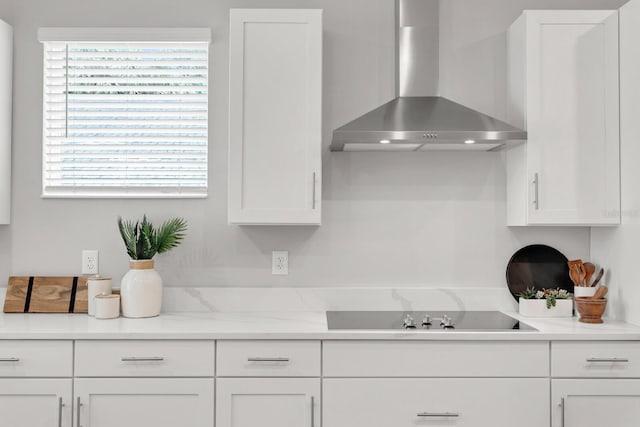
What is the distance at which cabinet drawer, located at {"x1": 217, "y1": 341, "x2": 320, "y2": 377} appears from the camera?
90.5 inches

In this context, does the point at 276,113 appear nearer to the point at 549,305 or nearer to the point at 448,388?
the point at 448,388

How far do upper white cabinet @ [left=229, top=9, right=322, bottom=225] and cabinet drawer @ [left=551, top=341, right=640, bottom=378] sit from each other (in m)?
1.13

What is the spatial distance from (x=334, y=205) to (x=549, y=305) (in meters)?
1.09

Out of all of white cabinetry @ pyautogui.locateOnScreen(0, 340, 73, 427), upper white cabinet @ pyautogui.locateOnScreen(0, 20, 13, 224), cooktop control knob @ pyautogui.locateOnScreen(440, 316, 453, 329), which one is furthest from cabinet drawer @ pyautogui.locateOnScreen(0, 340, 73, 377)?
cooktop control knob @ pyautogui.locateOnScreen(440, 316, 453, 329)

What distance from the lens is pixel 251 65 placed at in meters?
2.58

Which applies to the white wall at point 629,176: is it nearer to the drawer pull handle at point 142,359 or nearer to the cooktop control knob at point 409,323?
the cooktop control knob at point 409,323

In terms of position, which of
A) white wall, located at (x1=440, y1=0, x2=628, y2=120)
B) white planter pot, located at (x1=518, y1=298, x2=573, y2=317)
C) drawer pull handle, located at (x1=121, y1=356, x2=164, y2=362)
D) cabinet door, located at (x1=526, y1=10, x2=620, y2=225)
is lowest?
drawer pull handle, located at (x1=121, y1=356, x2=164, y2=362)

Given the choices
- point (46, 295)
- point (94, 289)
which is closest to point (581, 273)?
point (94, 289)

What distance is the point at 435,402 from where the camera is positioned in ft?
7.53

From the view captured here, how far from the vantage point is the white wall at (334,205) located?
2.88 metres

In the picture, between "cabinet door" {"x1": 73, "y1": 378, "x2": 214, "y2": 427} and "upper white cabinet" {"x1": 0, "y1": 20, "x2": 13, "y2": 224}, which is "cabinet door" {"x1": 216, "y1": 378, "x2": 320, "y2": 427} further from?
"upper white cabinet" {"x1": 0, "y1": 20, "x2": 13, "y2": 224}

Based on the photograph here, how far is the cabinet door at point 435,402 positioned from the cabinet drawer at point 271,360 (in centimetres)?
11

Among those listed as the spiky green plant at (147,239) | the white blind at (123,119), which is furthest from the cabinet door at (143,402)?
the white blind at (123,119)

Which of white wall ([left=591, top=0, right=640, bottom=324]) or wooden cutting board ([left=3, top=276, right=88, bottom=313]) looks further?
wooden cutting board ([left=3, top=276, right=88, bottom=313])
